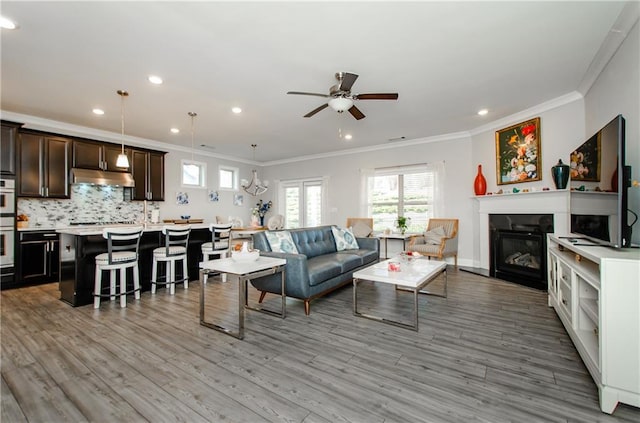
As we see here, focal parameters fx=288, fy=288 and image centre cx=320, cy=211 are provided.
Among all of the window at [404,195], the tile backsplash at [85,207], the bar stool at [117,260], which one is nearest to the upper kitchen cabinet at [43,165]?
the tile backsplash at [85,207]

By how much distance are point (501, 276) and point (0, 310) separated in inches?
279

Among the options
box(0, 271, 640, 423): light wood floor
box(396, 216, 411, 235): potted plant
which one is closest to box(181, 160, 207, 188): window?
box(0, 271, 640, 423): light wood floor

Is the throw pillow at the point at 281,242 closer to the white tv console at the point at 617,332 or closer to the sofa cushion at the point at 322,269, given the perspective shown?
the sofa cushion at the point at 322,269

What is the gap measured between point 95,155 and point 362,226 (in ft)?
18.6

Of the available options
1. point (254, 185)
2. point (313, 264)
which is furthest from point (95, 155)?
point (313, 264)

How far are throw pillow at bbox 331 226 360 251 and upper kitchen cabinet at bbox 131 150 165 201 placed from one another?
411 cm

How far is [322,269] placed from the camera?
3.50 meters

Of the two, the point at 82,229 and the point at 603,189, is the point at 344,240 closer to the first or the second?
the point at 603,189

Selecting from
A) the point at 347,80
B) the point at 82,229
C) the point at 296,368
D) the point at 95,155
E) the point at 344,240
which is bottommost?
the point at 296,368

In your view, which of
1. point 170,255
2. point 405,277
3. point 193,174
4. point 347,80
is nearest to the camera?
point 347,80

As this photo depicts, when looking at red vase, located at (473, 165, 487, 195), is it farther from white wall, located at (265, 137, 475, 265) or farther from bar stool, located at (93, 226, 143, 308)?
bar stool, located at (93, 226, 143, 308)

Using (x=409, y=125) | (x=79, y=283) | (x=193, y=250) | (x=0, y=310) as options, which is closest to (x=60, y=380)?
(x=79, y=283)

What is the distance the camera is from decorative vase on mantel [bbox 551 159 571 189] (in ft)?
13.9

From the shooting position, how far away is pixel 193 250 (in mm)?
4930
